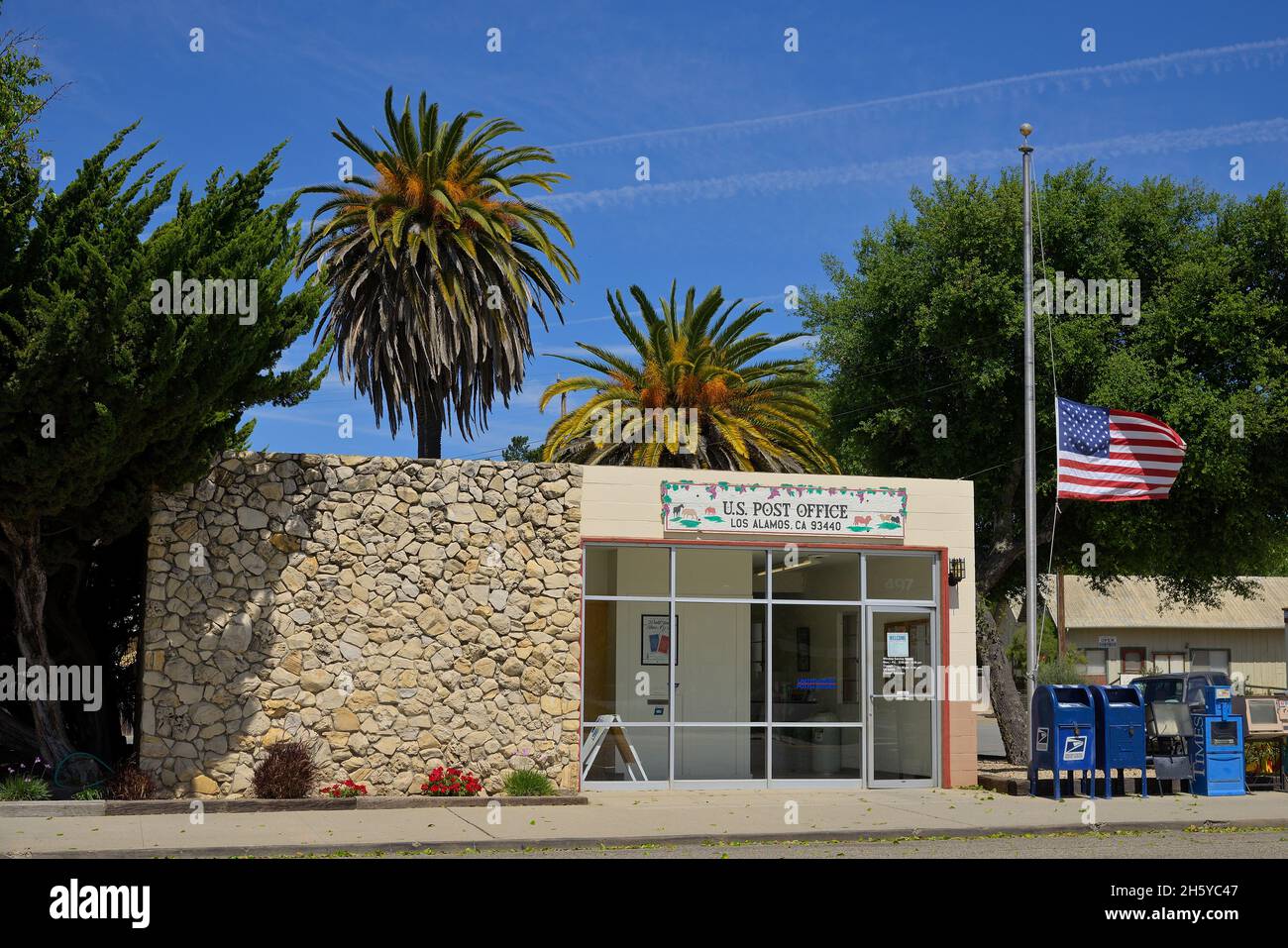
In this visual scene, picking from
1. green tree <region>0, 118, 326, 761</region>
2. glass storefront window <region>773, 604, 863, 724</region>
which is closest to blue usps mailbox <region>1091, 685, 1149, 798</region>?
glass storefront window <region>773, 604, 863, 724</region>

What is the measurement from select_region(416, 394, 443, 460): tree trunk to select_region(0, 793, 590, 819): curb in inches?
393

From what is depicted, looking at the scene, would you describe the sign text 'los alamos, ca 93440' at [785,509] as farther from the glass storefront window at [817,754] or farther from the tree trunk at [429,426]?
the tree trunk at [429,426]

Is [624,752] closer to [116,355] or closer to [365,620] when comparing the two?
[365,620]

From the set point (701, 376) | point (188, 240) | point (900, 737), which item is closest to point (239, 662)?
point (188, 240)

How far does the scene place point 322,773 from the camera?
16656mm

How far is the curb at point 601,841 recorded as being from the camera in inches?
483

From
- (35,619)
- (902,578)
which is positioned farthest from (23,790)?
(902,578)

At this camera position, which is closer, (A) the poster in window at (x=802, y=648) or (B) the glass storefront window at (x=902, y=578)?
(A) the poster in window at (x=802, y=648)

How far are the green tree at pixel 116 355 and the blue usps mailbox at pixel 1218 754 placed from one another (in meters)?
13.1

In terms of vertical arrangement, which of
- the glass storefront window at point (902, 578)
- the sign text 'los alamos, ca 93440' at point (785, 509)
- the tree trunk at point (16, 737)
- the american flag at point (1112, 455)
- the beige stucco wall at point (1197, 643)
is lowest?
the beige stucco wall at point (1197, 643)

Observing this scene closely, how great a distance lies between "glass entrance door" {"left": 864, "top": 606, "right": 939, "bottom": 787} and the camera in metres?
19.0

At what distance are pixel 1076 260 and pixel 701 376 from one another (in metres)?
7.94

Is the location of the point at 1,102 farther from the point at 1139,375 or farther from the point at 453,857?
the point at 1139,375

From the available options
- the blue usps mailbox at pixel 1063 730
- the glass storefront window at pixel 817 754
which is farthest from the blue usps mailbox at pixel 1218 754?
the glass storefront window at pixel 817 754
